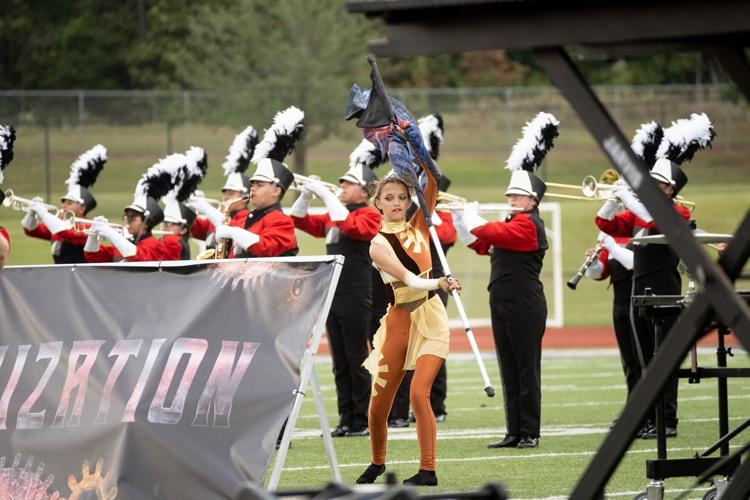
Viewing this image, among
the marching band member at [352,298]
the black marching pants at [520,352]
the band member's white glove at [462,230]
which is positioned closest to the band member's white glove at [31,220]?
the marching band member at [352,298]

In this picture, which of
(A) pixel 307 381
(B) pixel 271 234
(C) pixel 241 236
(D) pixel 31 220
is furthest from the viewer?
(D) pixel 31 220

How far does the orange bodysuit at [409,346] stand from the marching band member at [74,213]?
14.9ft

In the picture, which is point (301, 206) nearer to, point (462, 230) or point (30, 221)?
point (462, 230)

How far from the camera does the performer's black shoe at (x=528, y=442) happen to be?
9.22 meters

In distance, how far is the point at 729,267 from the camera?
4305 mm

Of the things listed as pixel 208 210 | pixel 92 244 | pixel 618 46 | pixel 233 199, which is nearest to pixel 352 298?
pixel 233 199

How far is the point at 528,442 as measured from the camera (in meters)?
9.23

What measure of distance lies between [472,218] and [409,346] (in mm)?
2137

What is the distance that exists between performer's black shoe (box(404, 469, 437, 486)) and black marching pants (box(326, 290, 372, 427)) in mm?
2963

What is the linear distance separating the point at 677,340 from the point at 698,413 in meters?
7.48

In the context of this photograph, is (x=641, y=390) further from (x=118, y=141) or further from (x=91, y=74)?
(x=91, y=74)

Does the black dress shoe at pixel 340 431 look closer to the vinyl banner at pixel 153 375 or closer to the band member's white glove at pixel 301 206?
the band member's white glove at pixel 301 206

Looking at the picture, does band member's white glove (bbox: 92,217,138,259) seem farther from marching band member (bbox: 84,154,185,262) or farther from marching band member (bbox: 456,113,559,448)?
marching band member (bbox: 456,113,559,448)

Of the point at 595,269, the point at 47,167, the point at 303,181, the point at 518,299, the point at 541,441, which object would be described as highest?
the point at 47,167
